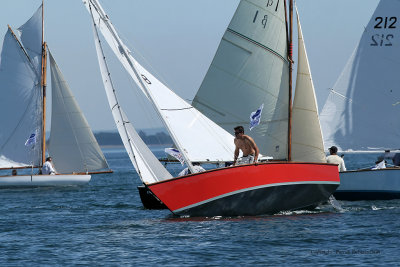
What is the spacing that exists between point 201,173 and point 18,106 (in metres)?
25.6

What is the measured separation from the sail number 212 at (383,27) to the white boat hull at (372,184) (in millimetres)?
5059

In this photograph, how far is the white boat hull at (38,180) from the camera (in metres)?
44.6

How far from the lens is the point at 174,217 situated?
83.9 ft

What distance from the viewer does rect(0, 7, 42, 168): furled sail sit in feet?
153

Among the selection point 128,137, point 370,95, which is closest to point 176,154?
point 128,137

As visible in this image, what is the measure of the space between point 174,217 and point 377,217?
20.6ft

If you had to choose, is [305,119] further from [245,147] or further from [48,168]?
[48,168]

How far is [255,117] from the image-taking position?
2855 centimetres

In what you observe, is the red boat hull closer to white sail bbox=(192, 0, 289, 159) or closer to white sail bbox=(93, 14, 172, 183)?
white sail bbox=(93, 14, 172, 183)

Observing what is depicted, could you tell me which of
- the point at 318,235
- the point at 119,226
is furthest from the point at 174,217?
the point at 318,235

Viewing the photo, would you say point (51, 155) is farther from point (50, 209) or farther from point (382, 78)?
point (382, 78)

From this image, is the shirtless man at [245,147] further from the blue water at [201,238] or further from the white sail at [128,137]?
the white sail at [128,137]

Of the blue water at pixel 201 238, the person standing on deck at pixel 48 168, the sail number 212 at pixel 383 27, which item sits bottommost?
the blue water at pixel 201 238

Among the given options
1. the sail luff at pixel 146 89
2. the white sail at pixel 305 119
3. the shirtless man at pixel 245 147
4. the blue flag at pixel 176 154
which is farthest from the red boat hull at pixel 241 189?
the white sail at pixel 305 119
